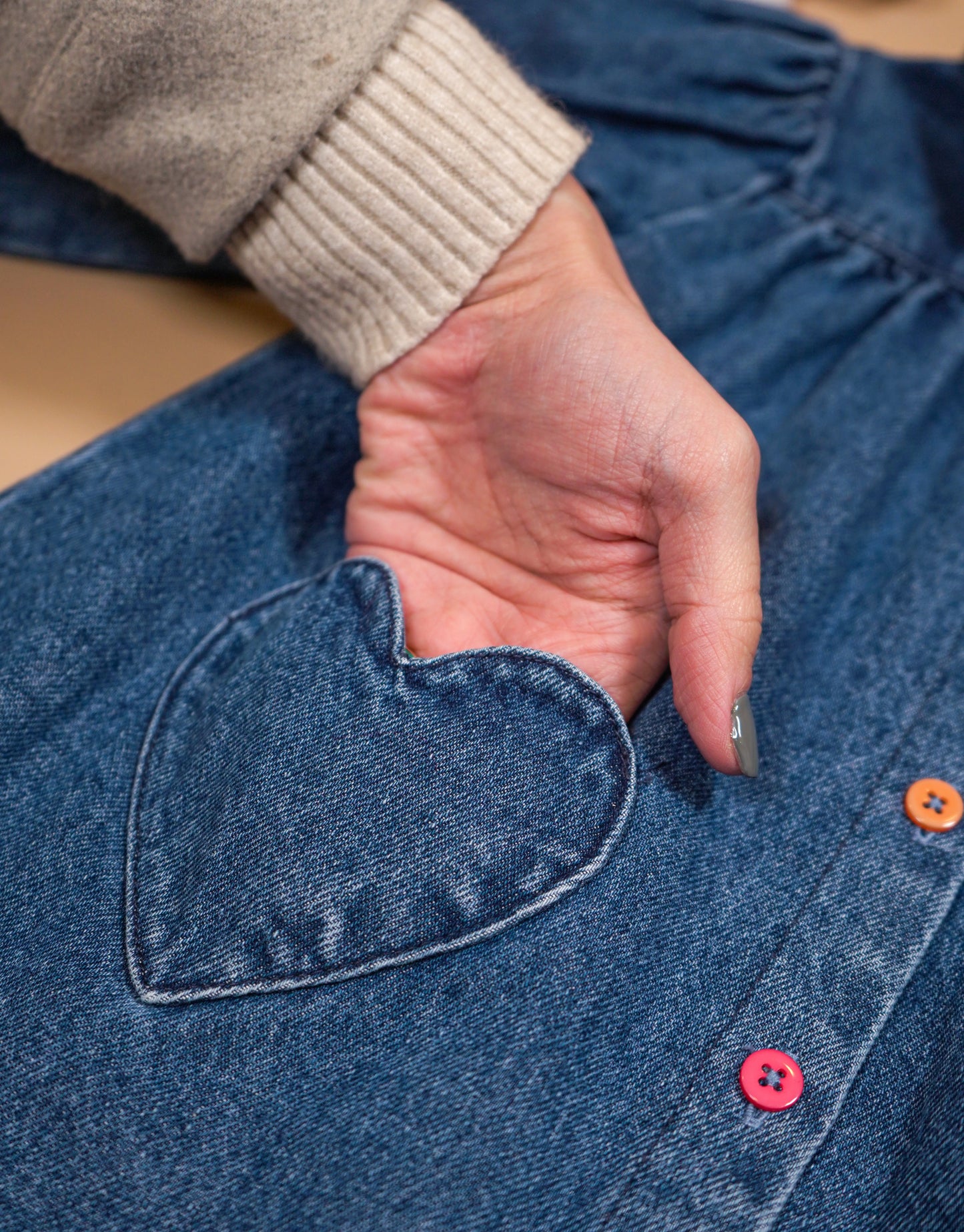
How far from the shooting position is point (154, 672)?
79 centimetres

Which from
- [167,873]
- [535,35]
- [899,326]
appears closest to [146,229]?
[535,35]

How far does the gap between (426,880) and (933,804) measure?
41 cm

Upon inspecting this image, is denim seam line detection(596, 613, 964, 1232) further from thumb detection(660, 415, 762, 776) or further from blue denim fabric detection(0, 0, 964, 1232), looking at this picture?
thumb detection(660, 415, 762, 776)

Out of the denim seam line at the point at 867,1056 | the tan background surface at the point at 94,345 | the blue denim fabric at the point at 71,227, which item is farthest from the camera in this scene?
the blue denim fabric at the point at 71,227

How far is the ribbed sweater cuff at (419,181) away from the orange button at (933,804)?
58 cm

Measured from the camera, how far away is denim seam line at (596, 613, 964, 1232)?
1.93 ft

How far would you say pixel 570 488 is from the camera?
79 cm

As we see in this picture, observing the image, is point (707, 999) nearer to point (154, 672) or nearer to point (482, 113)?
point (154, 672)

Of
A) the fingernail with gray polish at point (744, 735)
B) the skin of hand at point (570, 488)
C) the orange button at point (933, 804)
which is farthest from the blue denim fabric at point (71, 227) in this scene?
the orange button at point (933, 804)

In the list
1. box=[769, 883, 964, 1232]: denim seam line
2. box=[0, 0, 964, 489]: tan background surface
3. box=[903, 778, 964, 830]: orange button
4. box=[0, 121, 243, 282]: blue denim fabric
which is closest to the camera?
box=[769, 883, 964, 1232]: denim seam line

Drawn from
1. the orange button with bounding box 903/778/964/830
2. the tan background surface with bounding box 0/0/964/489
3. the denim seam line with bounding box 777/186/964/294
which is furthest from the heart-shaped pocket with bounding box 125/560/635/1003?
the denim seam line with bounding box 777/186/964/294

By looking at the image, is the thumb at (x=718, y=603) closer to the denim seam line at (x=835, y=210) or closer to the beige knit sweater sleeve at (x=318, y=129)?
the beige knit sweater sleeve at (x=318, y=129)

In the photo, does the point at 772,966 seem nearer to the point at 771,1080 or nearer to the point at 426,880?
the point at 771,1080

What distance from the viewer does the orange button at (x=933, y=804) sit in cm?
72
